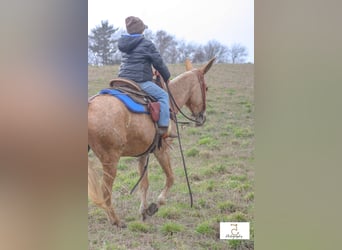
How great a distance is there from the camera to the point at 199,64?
238 cm

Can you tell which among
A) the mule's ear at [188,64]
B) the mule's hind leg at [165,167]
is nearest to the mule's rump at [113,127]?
the mule's hind leg at [165,167]

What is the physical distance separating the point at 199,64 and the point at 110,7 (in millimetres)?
581

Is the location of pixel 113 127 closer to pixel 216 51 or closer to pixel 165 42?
pixel 165 42

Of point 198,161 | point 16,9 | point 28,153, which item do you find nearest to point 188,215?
point 198,161

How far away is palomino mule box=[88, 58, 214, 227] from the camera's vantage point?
2.33 meters

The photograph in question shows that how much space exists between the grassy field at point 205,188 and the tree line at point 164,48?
0.21 ft

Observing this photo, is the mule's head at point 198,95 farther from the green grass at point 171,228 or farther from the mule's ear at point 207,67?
the green grass at point 171,228

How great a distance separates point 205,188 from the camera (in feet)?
7.80

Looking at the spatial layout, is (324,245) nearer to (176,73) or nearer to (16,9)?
(176,73)

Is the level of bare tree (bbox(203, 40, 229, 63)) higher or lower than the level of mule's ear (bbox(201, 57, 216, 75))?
higher

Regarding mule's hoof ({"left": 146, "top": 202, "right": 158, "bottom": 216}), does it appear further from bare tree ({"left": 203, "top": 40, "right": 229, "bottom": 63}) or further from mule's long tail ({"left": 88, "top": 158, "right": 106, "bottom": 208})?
bare tree ({"left": 203, "top": 40, "right": 229, "bottom": 63})

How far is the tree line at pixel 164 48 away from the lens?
7.60 ft

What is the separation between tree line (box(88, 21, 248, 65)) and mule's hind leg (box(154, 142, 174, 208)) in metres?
0.51

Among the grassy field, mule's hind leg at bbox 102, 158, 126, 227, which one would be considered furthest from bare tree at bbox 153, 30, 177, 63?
mule's hind leg at bbox 102, 158, 126, 227
